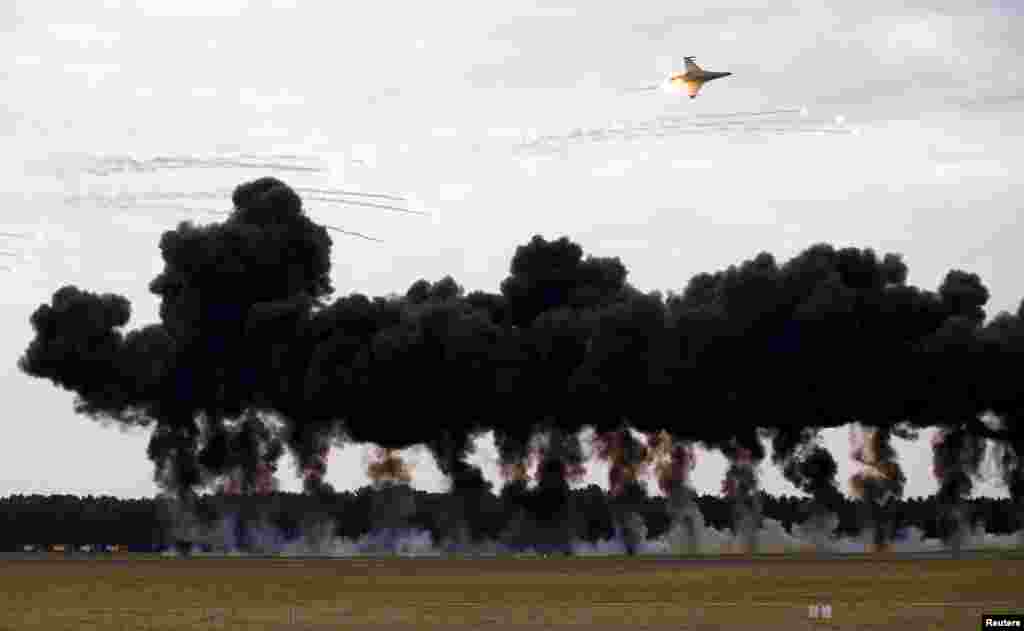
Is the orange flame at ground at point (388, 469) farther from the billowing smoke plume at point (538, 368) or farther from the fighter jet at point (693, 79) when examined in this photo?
the fighter jet at point (693, 79)

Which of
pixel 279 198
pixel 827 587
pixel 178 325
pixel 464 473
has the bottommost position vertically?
pixel 827 587

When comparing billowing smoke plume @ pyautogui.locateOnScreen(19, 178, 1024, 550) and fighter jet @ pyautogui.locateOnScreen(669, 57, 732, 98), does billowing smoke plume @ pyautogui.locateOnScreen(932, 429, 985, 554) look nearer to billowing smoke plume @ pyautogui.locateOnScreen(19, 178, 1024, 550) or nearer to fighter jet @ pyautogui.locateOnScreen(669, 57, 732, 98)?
billowing smoke plume @ pyautogui.locateOnScreen(19, 178, 1024, 550)

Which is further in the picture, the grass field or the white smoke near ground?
the white smoke near ground

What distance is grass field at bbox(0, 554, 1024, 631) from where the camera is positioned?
225 ft

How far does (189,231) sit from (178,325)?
9.14 m

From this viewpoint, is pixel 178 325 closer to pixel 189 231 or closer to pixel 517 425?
pixel 189 231

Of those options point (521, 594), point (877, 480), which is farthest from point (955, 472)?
point (521, 594)

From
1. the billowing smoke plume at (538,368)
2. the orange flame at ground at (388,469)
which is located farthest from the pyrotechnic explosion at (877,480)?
the orange flame at ground at (388,469)

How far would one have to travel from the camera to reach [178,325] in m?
163

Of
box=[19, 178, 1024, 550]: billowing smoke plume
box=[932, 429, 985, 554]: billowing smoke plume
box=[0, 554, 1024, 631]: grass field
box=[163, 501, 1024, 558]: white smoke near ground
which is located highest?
box=[19, 178, 1024, 550]: billowing smoke plume

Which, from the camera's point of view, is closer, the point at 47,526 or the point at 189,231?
the point at 189,231

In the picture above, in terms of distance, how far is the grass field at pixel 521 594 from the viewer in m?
68.5

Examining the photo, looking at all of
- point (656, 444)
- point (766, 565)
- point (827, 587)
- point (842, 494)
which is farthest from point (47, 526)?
point (827, 587)

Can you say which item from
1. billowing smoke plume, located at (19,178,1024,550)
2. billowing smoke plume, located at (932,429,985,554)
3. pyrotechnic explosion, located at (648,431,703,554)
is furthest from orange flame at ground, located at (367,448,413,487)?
billowing smoke plume, located at (932,429,985,554)
